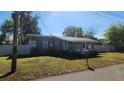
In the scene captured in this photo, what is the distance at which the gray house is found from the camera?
21.7 metres

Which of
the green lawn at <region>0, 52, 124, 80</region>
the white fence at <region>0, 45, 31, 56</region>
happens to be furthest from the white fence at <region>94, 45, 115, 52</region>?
the white fence at <region>0, 45, 31, 56</region>

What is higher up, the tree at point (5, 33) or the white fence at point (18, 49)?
the tree at point (5, 33)

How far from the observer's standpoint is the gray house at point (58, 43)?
2165 cm

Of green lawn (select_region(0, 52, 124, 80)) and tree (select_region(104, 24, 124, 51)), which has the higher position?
tree (select_region(104, 24, 124, 51))

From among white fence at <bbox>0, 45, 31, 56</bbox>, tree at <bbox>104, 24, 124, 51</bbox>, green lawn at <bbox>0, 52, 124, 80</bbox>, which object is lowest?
green lawn at <bbox>0, 52, 124, 80</bbox>

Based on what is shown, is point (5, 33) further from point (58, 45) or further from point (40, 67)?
point (40, 67)

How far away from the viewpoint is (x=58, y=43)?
75.7 ft

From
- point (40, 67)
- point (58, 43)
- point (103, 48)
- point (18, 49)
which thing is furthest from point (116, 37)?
point (40, 67)

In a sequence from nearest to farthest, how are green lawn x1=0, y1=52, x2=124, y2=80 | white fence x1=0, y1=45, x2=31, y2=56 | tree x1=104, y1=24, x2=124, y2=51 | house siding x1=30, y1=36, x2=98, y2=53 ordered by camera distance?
green lawn x1=0, y1=52, x2=124, y2=80 → white fence x1=0, y1=45, x2=31, y2=56 → tree x1=104, y1=24, x2=124, y2=51 → house siding x1=30, y1=36, x2=98, y2=53

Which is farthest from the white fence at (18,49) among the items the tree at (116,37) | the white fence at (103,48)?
the tree at (116,37)

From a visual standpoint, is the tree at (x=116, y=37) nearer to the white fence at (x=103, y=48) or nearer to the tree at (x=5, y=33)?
the white fence at (x=103, y=48)

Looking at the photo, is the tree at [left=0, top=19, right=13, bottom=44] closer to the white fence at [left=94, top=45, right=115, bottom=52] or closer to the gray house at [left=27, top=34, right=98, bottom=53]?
the gray house at [left=27, top=34, right=98, bottom=53]
